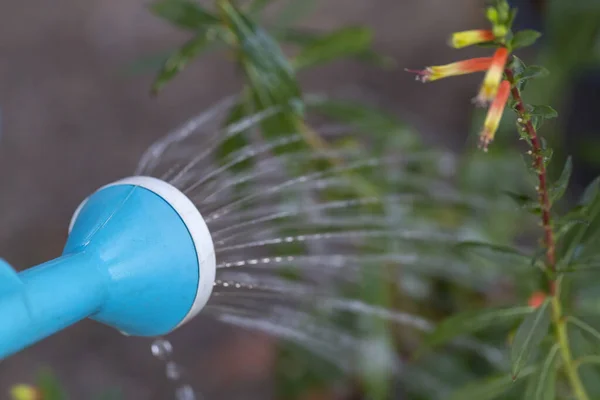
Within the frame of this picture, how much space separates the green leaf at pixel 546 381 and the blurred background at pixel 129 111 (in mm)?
612

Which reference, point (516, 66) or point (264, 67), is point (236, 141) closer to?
point (264, 67)

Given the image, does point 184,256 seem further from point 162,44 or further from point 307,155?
point 162,44

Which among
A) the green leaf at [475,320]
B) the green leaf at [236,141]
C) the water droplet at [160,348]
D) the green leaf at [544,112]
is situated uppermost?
the green leaf at [544,112]

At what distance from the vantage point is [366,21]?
59.0 inches

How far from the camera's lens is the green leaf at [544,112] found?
0.39 metres

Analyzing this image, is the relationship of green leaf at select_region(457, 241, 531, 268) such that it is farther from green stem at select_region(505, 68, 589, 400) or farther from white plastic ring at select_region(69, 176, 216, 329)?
white plastic ring at select_region(69, 176, 216, 329)

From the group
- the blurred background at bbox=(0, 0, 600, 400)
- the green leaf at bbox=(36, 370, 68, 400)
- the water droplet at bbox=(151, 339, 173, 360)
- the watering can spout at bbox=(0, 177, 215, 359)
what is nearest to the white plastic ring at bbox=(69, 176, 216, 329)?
the watering can spout at bbox=(0, 177, 215, 359)

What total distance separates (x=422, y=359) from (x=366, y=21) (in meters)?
0.84

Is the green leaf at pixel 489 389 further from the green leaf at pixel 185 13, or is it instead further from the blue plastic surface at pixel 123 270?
the green leaf at pixel 185 13

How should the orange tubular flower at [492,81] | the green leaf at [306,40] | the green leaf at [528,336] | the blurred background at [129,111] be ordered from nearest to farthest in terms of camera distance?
the orange tubular flower at [492,81]
the green leaf at [528,336]
the green leaf at [306,40]
the blurred background at [129,111]

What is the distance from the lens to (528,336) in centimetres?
49

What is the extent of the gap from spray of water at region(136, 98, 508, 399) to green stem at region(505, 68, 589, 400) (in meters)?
0.27

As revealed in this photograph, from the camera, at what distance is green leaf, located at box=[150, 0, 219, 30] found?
684mm

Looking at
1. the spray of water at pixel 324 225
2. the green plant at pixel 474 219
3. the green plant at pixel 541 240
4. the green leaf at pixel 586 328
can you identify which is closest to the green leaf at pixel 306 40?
the green plant at pixel 474 219
